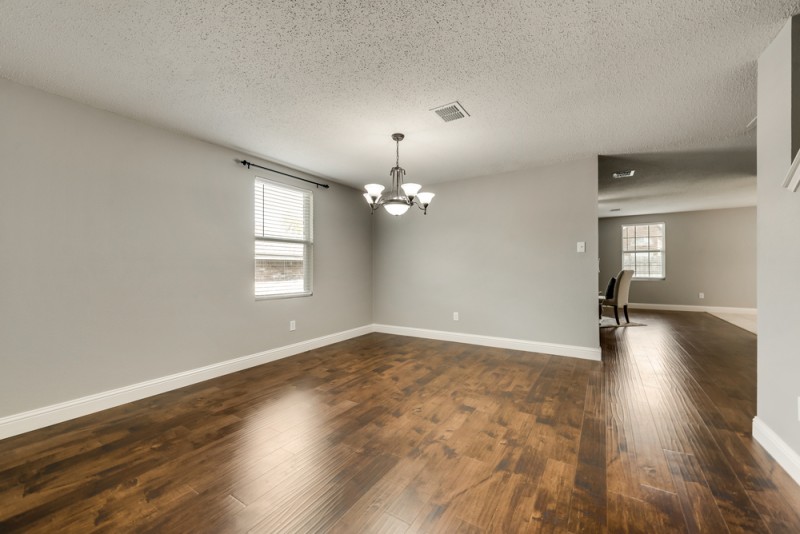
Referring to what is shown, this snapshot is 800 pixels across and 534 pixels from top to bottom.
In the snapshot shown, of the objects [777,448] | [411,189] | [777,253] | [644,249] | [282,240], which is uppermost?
[411,189]

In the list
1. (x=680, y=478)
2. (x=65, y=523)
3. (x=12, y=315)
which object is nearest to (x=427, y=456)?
(x=680, y=478)

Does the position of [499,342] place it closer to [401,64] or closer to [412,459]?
[412,459]

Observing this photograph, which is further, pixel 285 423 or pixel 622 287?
pixel 622 287

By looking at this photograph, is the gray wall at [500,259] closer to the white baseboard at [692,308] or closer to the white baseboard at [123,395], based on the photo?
the white baseboard at [123,395]

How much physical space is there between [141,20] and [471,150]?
115 inches

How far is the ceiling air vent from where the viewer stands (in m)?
2.66

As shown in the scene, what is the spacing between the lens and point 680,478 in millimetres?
1731

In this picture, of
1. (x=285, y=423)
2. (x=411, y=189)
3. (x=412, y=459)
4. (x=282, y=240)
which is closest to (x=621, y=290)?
(x=411, y=189)

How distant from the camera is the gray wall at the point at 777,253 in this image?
1.76m

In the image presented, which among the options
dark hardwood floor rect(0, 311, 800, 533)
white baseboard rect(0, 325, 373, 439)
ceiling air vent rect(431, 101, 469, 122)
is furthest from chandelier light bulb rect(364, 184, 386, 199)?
white baseboard rect(0, 325, 373, 439)

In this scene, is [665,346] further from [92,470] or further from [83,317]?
[83,317]

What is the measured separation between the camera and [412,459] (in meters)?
1.93

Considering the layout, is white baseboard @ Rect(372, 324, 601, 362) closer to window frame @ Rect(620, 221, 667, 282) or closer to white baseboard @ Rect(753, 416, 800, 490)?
white baseboard @ Rect(753, 416, 800, 490)

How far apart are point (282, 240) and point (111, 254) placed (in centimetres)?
172
